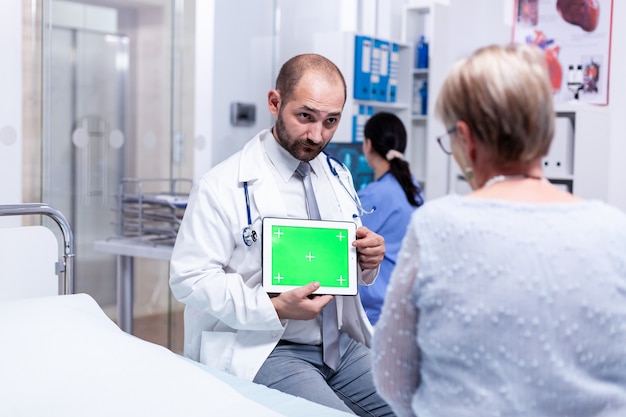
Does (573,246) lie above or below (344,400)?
above

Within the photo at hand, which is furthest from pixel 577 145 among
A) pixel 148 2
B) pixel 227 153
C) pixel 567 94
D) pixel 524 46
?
pixel 524 46

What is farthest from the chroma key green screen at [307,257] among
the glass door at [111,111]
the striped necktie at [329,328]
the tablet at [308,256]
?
the glass door at [111,111]

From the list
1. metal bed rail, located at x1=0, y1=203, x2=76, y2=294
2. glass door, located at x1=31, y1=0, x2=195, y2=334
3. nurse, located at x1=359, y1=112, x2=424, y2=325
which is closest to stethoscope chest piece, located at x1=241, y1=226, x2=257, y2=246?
metal bed rail, located at x1=0, y1=203, x2=76, y2=294

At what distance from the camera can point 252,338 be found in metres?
2.09

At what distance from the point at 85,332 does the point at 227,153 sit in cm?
260

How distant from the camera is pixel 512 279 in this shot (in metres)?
1.18

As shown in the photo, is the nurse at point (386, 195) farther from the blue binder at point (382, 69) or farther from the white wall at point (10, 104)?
the white wall at point (10, 104)

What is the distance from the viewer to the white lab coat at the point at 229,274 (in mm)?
2012

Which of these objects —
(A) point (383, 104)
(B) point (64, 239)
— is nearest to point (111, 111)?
(A) point (383, 104)

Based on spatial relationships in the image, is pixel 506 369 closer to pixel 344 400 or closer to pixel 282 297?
pixel 282 297

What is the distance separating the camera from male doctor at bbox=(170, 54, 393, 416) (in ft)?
6.59

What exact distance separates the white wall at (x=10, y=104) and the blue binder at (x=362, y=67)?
194 cm

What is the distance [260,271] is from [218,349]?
0.24 m

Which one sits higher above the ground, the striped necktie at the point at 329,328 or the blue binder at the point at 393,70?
the blue binder at the point at 393,70
